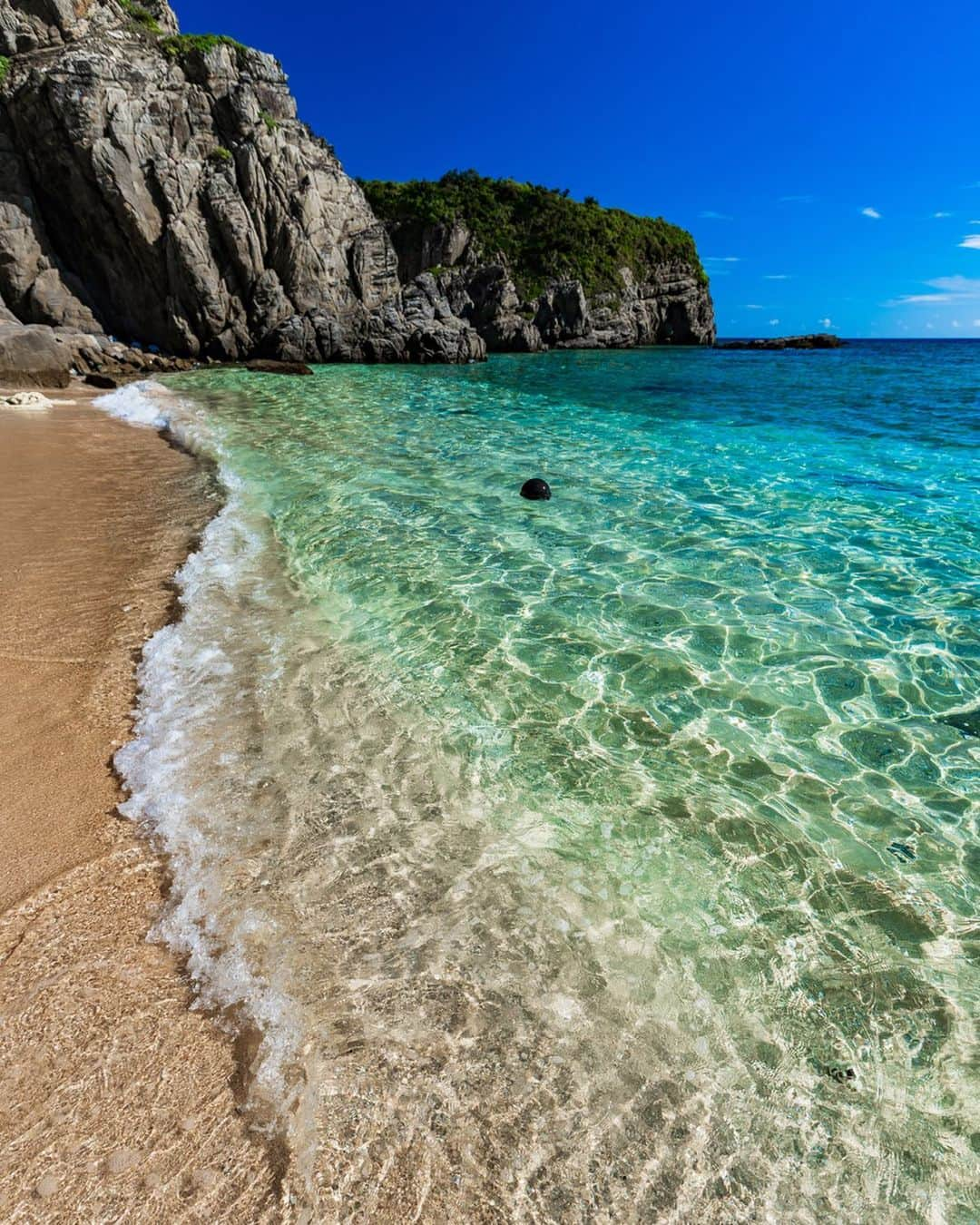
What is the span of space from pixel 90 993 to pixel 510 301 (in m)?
75.0

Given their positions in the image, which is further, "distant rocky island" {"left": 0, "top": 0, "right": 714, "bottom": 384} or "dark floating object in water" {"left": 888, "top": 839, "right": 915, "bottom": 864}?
"distant rocky island" {"left": 0, "top": 0, "right": 714, "bottom": 384}

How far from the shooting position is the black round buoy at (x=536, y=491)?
489 inches

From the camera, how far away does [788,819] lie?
4.55 metres

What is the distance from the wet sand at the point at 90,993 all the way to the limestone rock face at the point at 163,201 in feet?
147

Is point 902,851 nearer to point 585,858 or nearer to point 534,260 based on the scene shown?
point 585,858

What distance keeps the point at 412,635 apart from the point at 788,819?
4203mm

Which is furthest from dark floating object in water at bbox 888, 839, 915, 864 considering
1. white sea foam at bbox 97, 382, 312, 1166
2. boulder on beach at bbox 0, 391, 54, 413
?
boulder on beach at bbox 0, 391, 54, 413

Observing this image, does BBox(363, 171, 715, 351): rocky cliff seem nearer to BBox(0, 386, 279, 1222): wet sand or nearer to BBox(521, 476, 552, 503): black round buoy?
BBox(521, 476, 552, 503): black round buoy

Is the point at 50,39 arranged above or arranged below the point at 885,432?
above

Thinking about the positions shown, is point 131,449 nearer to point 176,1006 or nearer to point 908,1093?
point 176,1006

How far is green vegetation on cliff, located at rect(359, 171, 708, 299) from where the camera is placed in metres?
72.1

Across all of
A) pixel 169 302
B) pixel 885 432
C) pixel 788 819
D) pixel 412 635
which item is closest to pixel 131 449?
pixel 412 635

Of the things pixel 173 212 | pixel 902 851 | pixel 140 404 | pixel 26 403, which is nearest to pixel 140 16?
pixel 173 212

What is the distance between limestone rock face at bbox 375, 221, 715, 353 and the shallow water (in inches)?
2587
